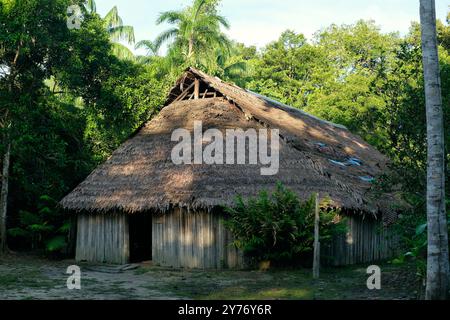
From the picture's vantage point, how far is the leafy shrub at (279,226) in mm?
13969

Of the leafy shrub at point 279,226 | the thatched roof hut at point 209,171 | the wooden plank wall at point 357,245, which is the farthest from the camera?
the wooden plank wall at point 357,245

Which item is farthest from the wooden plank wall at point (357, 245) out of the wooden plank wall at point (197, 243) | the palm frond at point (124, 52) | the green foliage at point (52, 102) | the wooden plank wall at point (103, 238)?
the palm frond at point (124, 52)

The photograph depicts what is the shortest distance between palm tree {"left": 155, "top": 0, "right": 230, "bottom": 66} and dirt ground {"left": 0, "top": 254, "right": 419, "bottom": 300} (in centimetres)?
1813

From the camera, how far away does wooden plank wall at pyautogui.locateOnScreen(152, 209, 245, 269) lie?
1518 centimetres

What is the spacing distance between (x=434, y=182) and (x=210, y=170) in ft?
26.1

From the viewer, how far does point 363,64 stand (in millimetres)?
38531

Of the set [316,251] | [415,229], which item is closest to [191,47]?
[316,251]

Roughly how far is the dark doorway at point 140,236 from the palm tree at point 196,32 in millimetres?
13384

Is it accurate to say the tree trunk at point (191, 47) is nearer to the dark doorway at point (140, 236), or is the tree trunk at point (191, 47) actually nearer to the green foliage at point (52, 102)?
the green foliage at point (52, 102)

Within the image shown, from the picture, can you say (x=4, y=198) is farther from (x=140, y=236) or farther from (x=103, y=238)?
(x=140, y=236)

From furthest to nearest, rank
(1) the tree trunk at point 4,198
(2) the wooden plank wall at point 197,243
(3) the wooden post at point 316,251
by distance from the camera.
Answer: (1) the tree trunk at point 4,198, (2) the wooden plank wall at point 197,243, (3) the wooden post at point 316,251
